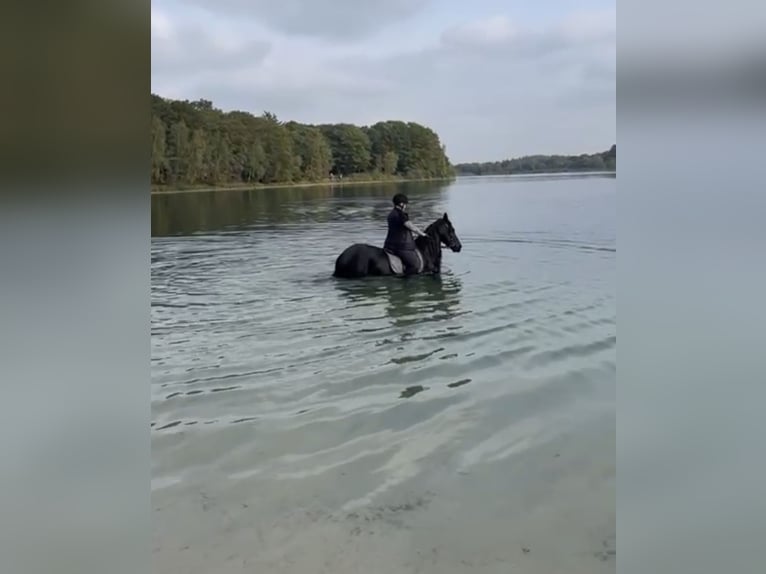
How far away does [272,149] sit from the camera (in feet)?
6.38

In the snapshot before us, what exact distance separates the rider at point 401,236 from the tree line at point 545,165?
197 mm

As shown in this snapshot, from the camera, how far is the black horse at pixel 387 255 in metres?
1.94

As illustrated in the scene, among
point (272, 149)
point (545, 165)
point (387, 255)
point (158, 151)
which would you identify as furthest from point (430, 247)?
point (158, 151)

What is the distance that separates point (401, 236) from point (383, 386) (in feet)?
1.47

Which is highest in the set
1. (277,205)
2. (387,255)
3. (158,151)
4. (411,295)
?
(158,151)

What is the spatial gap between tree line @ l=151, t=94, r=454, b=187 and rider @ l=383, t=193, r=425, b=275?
0.09 metres

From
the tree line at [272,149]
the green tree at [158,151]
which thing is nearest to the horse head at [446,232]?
the tree line at [272,149]

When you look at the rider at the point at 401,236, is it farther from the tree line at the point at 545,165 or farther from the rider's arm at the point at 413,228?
the tree line at the point at 545,165

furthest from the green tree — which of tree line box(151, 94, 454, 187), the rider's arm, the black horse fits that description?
the rider's arm

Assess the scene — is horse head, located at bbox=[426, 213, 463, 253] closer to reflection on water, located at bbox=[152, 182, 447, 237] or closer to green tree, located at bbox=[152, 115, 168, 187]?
reflection on water, located at bbox=[152, 182, 447, 237]

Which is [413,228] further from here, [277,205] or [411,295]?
[277,205]

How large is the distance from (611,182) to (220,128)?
40.5 inches
